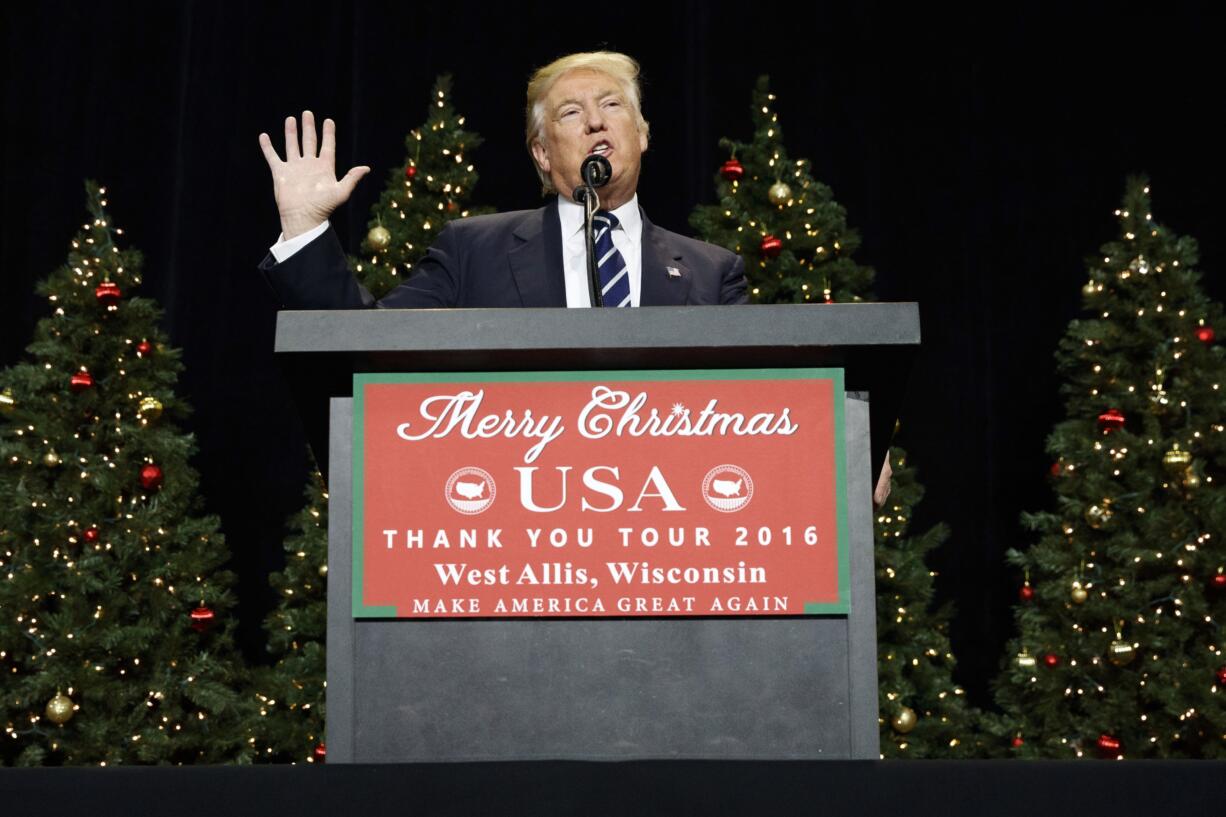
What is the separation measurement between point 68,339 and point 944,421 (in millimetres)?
2991

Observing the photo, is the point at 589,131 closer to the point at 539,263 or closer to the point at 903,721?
the point at 539,263

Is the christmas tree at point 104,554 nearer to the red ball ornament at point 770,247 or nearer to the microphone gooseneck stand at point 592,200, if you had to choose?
the red ball ornament at point 770,247

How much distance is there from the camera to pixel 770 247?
14.7 feet

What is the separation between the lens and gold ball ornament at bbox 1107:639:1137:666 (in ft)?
13.6

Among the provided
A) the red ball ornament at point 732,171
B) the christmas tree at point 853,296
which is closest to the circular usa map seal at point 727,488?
the christmas tree at point 853,296

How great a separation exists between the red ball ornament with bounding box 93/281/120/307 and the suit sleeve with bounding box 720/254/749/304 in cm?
265

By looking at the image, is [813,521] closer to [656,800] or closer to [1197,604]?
[656,800]

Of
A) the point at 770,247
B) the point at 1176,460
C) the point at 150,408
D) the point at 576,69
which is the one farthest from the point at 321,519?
the point at 1176,460

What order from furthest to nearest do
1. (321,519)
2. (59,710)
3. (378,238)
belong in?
(378,238) → (321,519) → (59,710)

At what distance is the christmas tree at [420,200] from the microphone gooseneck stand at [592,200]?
2.68 meters

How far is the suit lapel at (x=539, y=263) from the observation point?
2.19 metres

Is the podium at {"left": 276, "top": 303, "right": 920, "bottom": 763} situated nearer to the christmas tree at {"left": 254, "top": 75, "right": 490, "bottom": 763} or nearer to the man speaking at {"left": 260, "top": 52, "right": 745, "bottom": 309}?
the man speaking at {"left": 260, "top": 52, "right": 745, "bottom": 309}

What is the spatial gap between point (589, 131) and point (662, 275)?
38 centimetres

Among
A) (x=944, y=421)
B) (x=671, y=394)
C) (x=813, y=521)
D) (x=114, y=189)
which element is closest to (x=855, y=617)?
(x=813, y=521)
